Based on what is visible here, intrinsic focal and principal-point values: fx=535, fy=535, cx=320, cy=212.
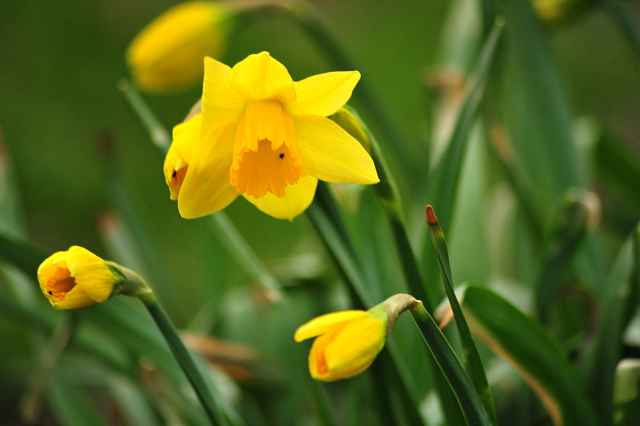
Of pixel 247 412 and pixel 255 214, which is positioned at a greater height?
pixel 247 412

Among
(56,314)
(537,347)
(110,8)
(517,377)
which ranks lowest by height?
(517,377)

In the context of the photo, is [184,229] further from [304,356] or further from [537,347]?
[537,347]

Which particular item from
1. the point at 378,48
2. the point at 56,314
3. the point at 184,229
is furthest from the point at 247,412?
the point at 378,48

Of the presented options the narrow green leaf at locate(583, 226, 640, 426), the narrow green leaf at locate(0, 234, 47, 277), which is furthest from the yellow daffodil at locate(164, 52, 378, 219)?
the narrow green leaf at locate(583, 226, 640, 426)

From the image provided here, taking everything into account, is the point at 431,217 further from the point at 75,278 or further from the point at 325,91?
the point at 75,278

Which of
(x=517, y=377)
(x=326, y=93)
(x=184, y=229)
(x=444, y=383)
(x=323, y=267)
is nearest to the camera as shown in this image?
(x=326, y=93)

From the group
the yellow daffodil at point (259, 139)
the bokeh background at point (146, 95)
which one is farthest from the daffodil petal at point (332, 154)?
the bokeh background at point (146, 95)

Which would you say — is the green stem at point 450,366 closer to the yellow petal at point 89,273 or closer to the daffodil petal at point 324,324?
the daffodil petal at point 324,324

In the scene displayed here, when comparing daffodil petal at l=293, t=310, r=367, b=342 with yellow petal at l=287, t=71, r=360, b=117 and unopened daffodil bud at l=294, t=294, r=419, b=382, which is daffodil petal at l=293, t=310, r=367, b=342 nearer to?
unopened daffodil bud at l=294, t=294, r=419, b=382

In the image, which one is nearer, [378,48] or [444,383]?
[444,383]
